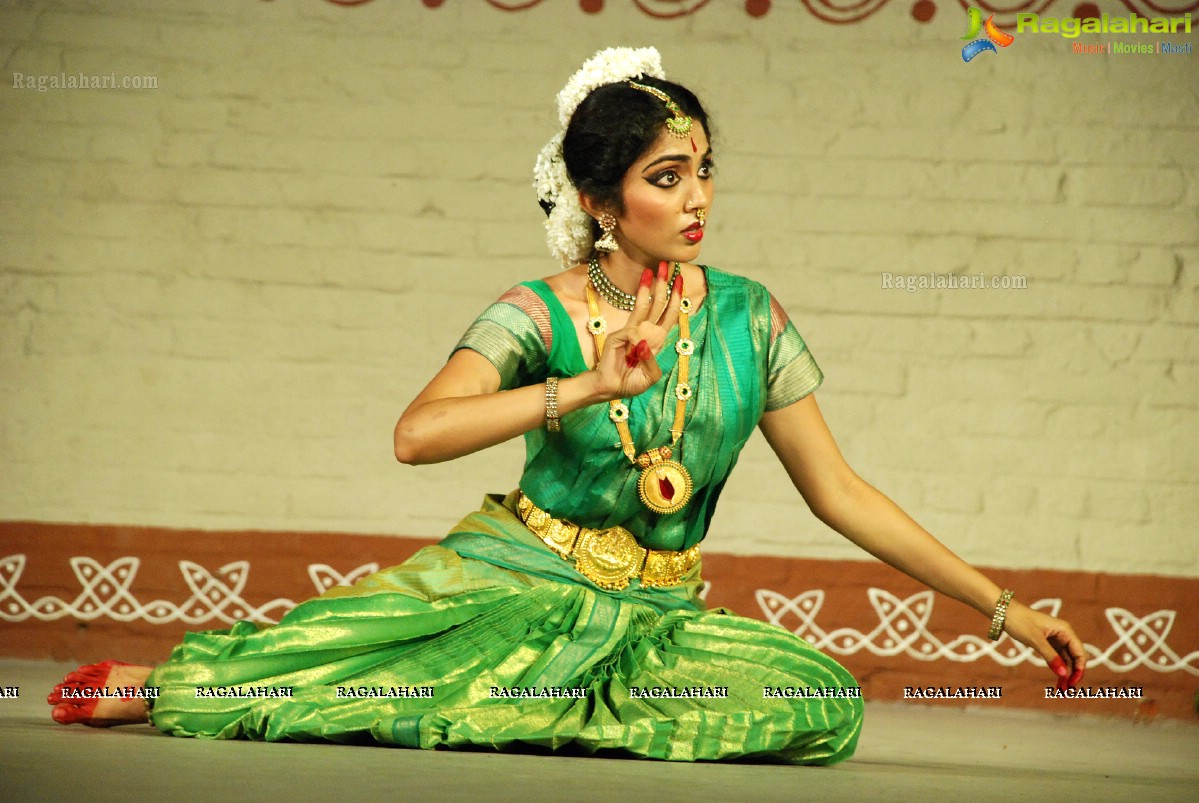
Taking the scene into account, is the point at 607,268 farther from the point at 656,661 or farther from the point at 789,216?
the point at 789,216

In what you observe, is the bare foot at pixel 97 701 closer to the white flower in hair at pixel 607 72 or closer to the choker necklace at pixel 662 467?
the choker necklace at pixel 662 467

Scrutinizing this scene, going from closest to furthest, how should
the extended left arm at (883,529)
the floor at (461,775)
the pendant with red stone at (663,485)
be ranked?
the floor at (461,775) → the extended left arm at (883,529) → the pendant with red stone at (663,485)

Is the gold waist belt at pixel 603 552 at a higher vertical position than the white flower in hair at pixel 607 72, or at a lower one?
lower

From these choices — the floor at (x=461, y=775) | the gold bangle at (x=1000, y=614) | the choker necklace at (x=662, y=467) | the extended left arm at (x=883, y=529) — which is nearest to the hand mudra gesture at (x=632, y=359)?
the choker necklace at (x=662, y=467)

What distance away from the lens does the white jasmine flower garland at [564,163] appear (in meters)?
2.76

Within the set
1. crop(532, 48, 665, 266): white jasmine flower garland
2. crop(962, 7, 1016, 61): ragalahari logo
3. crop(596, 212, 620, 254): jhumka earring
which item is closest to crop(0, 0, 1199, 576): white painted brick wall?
crop(962, 7, 1016, 61): ragalahari logo

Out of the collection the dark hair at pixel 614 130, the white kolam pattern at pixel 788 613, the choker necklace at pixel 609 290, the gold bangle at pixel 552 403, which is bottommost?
the white kolam pattern at pixel 788 613

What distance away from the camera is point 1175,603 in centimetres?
414

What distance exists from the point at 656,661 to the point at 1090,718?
2.09m

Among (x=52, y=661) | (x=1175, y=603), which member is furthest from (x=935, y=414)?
(x=52, y=661)

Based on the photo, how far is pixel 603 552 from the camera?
268 centimetres

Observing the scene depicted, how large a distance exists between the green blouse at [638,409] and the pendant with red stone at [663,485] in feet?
0.09

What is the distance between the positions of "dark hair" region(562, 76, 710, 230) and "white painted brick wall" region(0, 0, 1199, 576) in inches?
59.0

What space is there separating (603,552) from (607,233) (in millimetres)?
587
